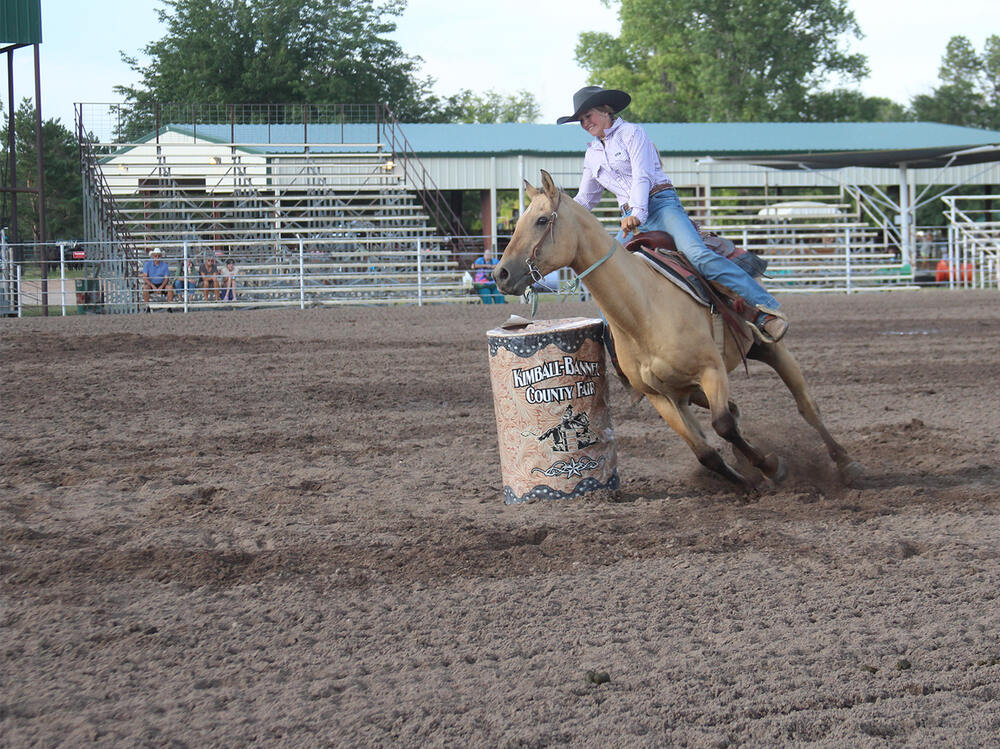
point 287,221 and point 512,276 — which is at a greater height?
point 287,221

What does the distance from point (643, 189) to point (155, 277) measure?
65.5ft

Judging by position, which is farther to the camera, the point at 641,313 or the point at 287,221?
the point at 287,221

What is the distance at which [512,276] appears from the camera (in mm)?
5617

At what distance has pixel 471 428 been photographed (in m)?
9.31

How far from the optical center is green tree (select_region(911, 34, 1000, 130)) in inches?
2980

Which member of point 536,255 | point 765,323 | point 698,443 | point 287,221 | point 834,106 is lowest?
point 698,443

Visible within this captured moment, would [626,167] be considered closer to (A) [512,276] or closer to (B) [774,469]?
(A) [512,276]

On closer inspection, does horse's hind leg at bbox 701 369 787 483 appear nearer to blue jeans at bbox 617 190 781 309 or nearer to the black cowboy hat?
blue jeans at bbox 617 190 781 309

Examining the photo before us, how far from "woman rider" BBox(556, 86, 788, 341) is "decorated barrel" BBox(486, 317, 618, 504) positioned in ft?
2.63

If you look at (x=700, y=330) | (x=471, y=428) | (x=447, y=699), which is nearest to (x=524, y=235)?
(x=700, y=330)

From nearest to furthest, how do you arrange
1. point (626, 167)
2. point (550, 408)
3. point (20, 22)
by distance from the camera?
1. point (550, 408)
2. point (626, 167)
3. point (20, 22)

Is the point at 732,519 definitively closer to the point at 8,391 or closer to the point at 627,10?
the point at 8,391

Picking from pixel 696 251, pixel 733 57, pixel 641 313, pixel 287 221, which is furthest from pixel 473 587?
pixel 733 57

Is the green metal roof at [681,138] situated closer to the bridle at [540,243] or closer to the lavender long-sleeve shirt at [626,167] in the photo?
the lavender long-sleeve shirt at [626,167]
